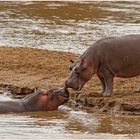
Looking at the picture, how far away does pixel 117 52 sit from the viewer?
12.2 m

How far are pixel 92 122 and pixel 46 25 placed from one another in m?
13.1

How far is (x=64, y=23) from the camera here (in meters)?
23.7

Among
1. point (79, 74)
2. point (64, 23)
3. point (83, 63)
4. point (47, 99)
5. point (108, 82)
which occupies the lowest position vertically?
point (64, 23)

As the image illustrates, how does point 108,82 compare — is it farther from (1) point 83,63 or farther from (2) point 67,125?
(2) point 67,125

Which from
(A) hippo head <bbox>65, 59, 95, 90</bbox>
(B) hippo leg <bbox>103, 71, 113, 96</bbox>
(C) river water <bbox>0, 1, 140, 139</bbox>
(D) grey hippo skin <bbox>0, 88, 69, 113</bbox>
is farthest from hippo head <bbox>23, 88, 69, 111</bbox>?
(B) hippo leg <bbox>103, 71, 113, 96</bbox>

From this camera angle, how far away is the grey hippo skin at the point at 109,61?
12.1m

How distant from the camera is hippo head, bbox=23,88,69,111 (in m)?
11.6

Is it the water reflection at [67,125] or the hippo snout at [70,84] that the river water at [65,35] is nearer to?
the water reflection at [67,125]

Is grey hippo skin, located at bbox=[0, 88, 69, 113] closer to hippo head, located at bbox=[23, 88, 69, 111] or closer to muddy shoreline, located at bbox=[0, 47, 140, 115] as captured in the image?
hippo head, located at bbox=[23, 88, 69, 111]

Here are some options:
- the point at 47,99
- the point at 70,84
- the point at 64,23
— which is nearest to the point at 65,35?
the point at 64,23

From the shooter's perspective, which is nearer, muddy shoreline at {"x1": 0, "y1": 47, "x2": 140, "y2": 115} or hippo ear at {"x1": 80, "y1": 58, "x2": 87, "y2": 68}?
muddy shoreline at {"x1": 0, "y1": 47, "x2": 140, "y2": 115}

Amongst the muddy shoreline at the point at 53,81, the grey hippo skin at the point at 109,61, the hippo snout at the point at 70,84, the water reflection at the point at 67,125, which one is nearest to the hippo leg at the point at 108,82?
the grey hippo skin at the point at 109,61

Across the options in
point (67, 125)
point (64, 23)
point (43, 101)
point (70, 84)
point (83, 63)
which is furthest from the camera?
point (64, 23)

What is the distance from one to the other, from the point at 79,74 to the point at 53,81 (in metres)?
1.50
